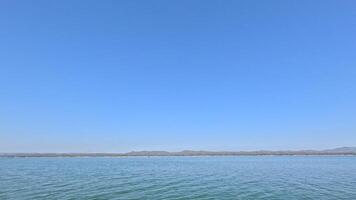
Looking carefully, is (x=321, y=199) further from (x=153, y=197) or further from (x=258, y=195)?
(x=153, y=197)

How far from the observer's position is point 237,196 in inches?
990

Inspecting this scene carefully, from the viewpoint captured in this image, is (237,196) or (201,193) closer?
(237,196)

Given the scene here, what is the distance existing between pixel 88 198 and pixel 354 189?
25.0 meters

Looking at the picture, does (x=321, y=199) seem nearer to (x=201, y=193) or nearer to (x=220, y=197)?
(x=220, y=197)

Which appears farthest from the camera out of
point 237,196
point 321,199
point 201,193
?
point 201,193

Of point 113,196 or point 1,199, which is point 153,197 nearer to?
point 113,196

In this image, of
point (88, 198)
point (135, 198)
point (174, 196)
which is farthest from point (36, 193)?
point (174, 196)

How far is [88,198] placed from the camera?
24.6 metres

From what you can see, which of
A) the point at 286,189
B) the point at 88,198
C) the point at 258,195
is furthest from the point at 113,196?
the point at 286,189

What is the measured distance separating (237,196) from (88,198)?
501 inches

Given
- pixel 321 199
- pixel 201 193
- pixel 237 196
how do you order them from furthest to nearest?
pixel 201 193 → pixel 237 196 → pixel 321 199

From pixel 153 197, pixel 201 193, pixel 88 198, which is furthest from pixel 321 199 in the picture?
pixel 88 198

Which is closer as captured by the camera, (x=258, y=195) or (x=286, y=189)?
(x=258, y=195)

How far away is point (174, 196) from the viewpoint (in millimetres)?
25828
